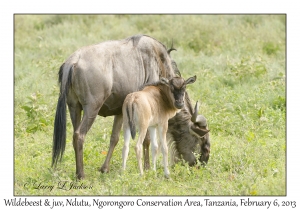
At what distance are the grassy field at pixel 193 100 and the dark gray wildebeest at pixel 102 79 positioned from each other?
52 cm

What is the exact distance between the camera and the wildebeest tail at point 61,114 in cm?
757

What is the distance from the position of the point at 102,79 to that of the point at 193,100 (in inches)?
144

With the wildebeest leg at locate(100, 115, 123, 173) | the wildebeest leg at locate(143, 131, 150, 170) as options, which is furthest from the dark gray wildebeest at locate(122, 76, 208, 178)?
the wildebeest leg at locate(100, 115, 123, 173)

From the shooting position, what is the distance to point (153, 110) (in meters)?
7.51

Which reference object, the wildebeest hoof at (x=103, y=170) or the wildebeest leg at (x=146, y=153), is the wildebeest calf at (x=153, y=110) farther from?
the wildebeest hoof at (x=103, y=170)

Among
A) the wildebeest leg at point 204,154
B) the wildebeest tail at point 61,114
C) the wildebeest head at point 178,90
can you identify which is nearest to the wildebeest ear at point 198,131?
the wildebeest leg at point 204,154

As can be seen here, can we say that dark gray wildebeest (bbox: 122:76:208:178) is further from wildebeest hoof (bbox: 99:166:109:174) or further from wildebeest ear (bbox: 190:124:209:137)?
wildebeest hoof (bbox: 99:166:109:174)

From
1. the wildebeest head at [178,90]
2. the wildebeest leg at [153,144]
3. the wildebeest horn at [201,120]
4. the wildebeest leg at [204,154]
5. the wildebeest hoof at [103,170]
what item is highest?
the wildebeest head at [178,90]

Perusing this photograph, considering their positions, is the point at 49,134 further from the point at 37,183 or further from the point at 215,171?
the point at 215,171

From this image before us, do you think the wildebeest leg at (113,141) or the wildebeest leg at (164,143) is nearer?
the wildebeest leg at (164,143)

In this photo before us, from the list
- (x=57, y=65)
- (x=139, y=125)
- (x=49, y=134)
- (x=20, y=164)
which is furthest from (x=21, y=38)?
(x=139, y=125)

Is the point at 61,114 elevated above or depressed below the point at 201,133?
above

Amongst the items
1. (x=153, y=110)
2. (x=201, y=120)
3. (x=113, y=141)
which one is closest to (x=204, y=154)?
(x=201, y=120)

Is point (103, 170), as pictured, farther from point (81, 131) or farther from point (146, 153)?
point (81, 131)
